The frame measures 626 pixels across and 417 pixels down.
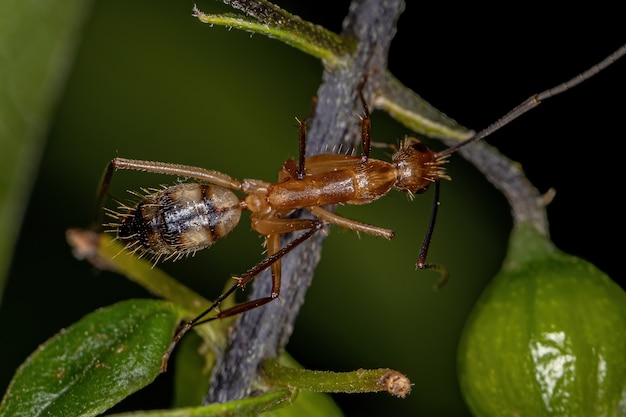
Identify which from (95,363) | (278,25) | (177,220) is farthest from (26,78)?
(95,363)

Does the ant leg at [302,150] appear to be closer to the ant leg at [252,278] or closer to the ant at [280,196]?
the ant at [280,196]

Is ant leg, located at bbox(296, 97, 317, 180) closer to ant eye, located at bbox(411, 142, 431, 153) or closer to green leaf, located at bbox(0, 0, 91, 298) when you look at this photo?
ant eye, located at bbox(411, 142, 431, 153)

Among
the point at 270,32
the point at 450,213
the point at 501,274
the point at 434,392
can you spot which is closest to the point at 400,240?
the point at 450,213

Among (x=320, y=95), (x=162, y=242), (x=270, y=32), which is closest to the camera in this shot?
(x=270, y=32)

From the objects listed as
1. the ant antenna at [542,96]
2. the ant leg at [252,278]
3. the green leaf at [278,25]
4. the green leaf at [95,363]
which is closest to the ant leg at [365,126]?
the green leaf at [278,25]

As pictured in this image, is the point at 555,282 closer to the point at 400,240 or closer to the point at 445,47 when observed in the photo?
the point at 400,240
